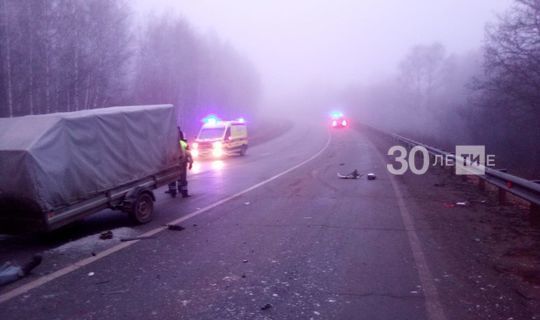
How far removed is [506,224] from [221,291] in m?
5.91

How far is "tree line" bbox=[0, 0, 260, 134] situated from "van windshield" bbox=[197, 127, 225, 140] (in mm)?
7760

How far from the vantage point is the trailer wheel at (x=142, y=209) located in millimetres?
8562

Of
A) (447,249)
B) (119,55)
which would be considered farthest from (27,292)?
(119,55)

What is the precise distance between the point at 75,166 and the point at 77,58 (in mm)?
20964

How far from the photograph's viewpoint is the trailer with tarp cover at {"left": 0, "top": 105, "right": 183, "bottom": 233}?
6699mm

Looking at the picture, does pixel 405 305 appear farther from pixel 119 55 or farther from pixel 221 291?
pixel 119 55

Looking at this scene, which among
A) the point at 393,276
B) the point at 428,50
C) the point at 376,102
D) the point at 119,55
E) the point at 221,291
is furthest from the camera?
the point at 376,102

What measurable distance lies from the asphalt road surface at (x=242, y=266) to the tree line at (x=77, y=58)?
1754cm

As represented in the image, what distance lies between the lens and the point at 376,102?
9119 cm

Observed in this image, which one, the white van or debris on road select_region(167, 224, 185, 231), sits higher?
the white van

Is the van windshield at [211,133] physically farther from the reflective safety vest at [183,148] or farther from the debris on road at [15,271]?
the debris on road at [15,271]

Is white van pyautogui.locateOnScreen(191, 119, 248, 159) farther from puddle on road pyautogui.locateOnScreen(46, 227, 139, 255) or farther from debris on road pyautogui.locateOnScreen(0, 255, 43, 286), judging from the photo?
debris on road pyautogui.locateOnScreen(0, 255, 43, 286)

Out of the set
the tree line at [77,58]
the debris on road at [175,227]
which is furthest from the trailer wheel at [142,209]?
the tree line at [77,58]

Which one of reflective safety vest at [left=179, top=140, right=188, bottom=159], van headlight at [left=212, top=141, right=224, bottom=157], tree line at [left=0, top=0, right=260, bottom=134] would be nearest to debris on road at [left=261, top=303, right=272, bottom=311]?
reflective safety vest at [left=179, top=140, right=188, bottom=159]
